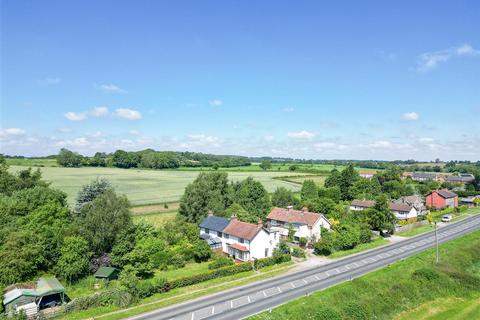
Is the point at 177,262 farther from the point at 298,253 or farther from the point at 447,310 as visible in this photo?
the point at 447,310

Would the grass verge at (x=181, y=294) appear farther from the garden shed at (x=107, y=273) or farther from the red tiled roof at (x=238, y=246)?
the garden shed at (x=107, y=273)

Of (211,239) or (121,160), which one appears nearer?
(211,239)

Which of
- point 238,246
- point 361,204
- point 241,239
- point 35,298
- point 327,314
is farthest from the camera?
point 361,204

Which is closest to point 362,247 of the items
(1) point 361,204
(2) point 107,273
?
(1) point 361,204

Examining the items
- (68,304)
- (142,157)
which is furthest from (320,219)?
(142,157)

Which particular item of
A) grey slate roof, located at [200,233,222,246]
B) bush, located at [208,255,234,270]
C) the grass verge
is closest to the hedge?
the grass verge

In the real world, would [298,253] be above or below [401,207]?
below

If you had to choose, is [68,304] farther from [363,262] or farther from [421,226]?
[421,226]

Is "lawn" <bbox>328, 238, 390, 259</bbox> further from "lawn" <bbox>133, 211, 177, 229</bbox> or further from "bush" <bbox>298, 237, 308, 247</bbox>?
"lawn" <bbox>133, 211, 177, 229</bbox>
